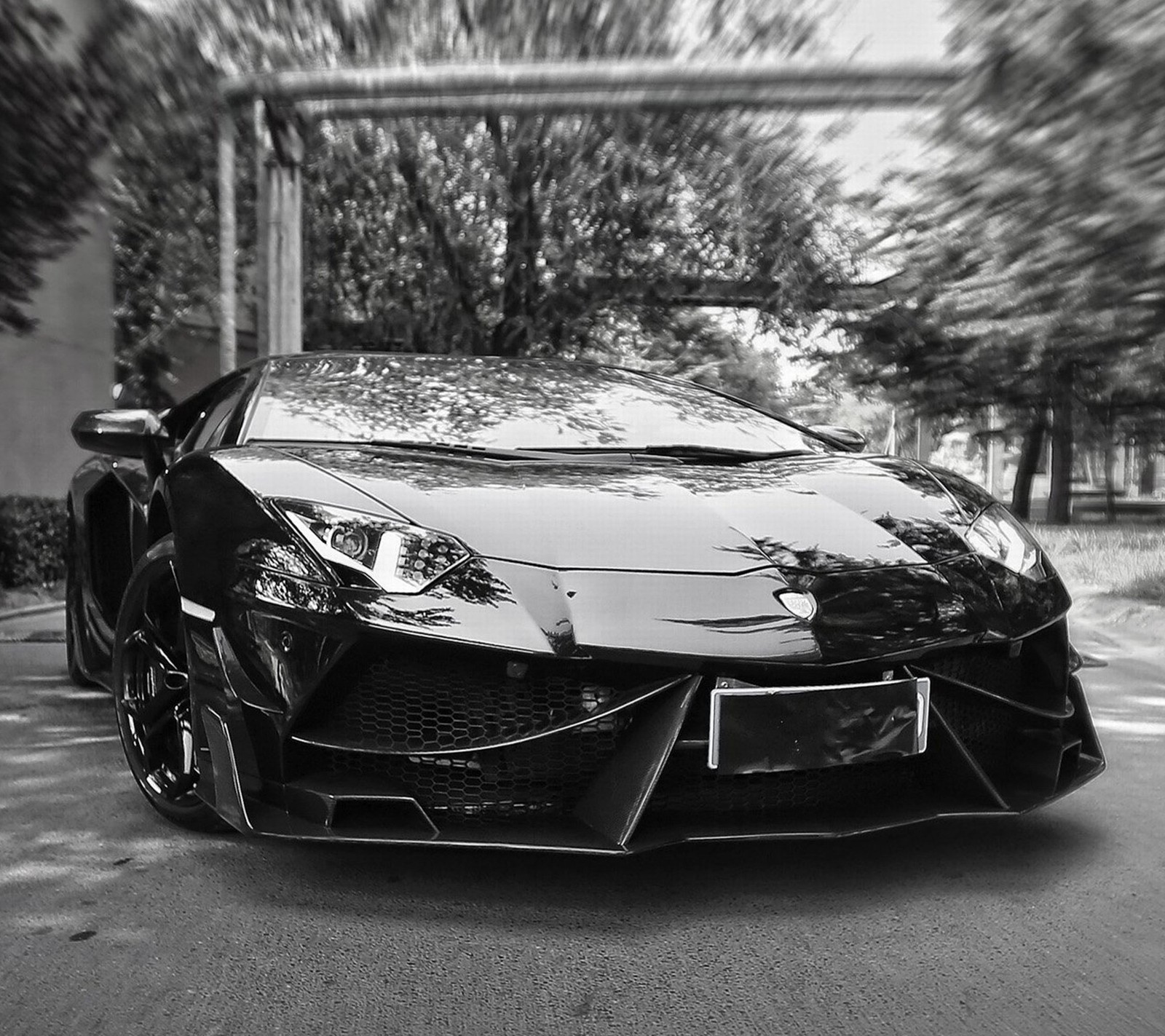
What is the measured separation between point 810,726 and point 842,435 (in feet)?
6.79

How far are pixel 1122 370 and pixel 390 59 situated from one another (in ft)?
40.3

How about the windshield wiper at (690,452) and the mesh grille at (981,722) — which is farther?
the windshield wiper at (690,452)

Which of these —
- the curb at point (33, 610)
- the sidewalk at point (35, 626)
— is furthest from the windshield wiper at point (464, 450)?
the curb at point (33, 610)

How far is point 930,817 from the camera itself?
8.54 feet

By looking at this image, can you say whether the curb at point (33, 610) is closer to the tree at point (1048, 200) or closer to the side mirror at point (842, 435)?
the side mirror at point (842, 435)

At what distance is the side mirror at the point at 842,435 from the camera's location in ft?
13.9

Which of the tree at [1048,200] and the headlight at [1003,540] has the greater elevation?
the tree at [1048,200]

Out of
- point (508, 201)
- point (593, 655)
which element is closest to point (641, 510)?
point (593, 655)

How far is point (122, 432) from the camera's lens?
3.76 m

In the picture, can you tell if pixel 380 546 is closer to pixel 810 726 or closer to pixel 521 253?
pixel 810 726

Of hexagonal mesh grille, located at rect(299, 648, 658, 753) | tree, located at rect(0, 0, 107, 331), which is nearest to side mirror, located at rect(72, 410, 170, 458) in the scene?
hexagonal mesh grille, located at rect(299, 648, 658, 753)

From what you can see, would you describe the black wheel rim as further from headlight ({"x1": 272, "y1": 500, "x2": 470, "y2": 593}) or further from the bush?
the bush

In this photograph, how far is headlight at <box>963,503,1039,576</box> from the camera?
9.68 ft

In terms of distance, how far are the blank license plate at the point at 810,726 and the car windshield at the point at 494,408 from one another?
45.5 inches
